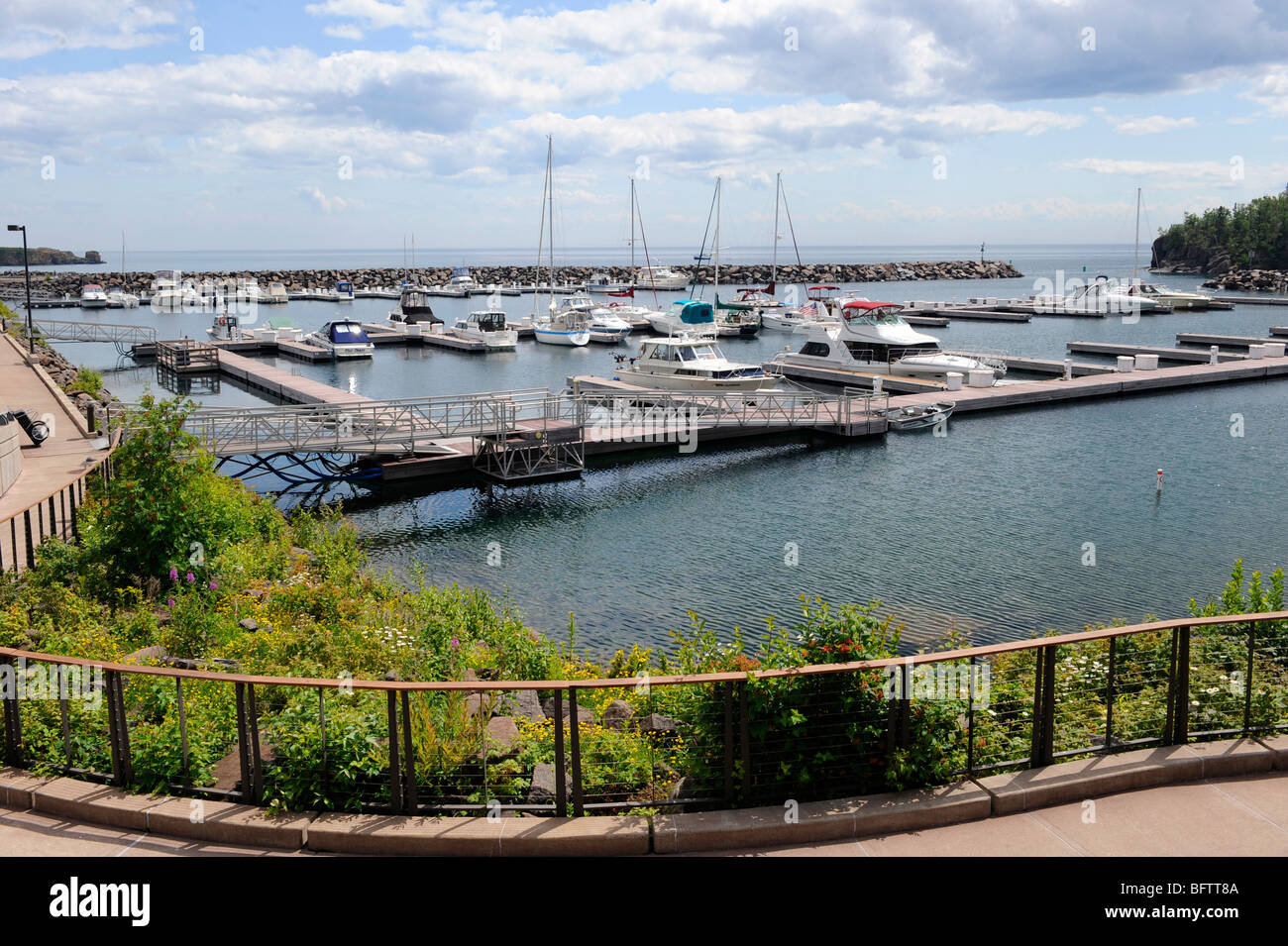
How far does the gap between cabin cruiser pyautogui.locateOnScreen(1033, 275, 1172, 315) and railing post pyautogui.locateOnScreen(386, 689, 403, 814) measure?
85.5 m

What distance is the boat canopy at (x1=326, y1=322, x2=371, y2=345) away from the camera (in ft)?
199

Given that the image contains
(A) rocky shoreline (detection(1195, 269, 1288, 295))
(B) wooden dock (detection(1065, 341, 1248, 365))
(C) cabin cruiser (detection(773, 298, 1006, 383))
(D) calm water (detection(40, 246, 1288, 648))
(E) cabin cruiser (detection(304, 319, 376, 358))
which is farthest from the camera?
(A) rocky shoreline (detection(1195, 269, 1288, 295))

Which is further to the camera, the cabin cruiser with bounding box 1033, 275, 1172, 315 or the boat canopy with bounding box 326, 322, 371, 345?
the cabin cruiser with bounding box 1033, 275, 1172, 315

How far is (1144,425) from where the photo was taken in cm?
3722

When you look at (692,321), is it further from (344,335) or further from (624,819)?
(624,819)

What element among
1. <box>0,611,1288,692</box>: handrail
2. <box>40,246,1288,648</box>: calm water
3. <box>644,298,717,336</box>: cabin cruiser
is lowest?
<box>40,246,1288,648</box>: calm water

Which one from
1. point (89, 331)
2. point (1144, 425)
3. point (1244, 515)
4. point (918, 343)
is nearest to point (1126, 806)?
point (1244, 515)

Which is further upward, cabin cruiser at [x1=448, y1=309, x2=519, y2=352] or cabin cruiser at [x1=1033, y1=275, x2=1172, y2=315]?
cabin cruiser at [x1=1033, y1=275, x2=1172, y2=315]

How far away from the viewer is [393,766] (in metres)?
6.78

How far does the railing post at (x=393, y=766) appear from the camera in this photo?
670 cm

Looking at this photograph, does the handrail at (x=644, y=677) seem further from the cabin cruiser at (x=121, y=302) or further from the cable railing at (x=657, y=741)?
the cabin cruiser at (x=121, y=302)

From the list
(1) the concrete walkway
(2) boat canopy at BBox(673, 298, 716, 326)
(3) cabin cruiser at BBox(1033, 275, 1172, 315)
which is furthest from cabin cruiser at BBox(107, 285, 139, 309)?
(1) the concrete walkway

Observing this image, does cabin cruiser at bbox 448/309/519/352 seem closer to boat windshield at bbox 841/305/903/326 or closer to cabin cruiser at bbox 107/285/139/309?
boat windshield at bbox 841/305/903/326
